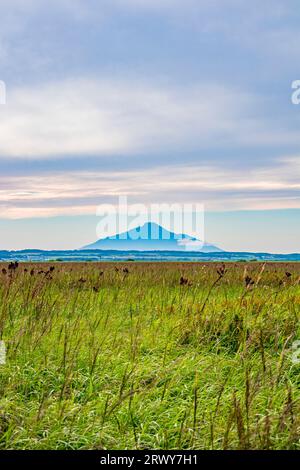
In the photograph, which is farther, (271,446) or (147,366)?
(147,366)

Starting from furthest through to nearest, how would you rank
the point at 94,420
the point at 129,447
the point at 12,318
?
the point at 12,318 < the point at 94,420 < the point at 129,447

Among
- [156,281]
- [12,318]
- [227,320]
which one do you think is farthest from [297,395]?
[156,281]

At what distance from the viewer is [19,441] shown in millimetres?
3596

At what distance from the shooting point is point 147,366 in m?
5.10

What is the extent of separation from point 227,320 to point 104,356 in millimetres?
1942
